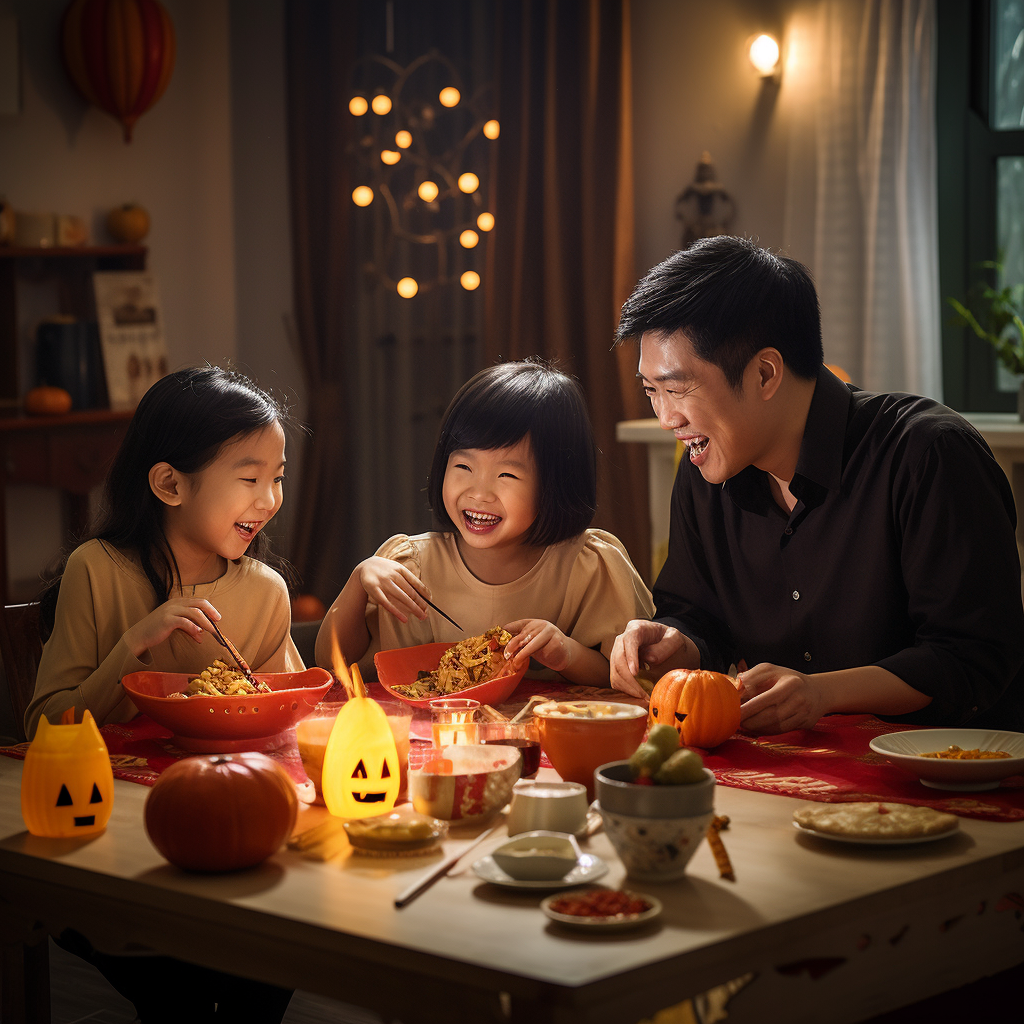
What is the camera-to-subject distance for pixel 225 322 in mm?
5414

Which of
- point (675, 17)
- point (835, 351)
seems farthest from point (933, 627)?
point (675, 17)

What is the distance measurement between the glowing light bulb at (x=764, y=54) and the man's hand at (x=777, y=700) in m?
3.36

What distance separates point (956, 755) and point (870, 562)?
22.3 inches

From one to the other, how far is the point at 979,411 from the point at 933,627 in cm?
265

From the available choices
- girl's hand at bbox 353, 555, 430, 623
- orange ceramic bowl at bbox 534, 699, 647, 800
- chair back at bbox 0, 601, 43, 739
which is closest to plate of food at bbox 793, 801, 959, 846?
orange ceramic bowl at bbox 534, 699, 647, 800

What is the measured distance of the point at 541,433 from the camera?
217 centimetres

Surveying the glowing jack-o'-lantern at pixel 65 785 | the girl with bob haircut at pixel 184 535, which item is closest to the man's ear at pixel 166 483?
the girl with bob haircut at pixel 184 535

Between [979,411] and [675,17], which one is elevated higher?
[675,17]

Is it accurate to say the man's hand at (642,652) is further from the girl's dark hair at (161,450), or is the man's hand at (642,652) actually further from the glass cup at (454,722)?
the girl's dark hair at (161,450)

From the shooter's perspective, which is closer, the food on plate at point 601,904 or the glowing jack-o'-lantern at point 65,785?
the food on plate at point 601,904

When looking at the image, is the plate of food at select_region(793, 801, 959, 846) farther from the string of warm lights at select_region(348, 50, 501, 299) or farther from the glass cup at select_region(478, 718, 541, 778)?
the string of warm lights at select_region(348, 50, 501, 299)

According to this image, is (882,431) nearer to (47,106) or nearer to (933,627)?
(933,627)

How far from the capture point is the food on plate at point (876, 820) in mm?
1188

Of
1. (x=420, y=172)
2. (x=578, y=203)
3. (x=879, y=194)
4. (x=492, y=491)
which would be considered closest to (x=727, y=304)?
(x=492, y=491)
